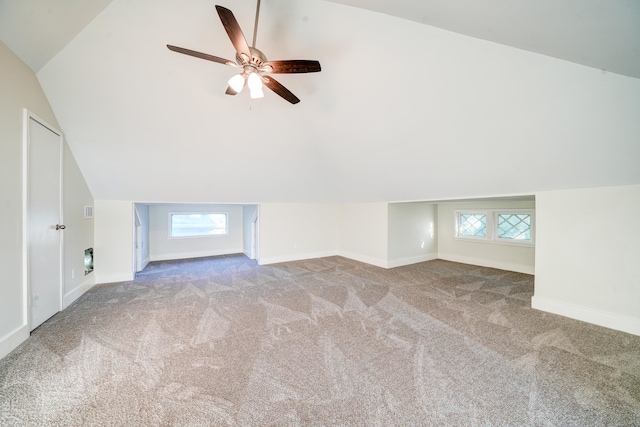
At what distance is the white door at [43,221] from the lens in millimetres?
2317

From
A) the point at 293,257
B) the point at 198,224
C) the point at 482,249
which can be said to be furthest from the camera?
the point at 198,224

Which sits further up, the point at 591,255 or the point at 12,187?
the point at 12,187

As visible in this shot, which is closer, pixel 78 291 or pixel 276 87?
pixel 276 87

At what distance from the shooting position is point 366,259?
5.67m

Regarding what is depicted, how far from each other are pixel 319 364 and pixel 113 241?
442 cm

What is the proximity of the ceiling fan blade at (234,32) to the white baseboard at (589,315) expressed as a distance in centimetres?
428

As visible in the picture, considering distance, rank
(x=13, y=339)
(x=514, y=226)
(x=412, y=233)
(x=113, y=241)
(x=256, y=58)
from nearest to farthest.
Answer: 1. (x=256, y=58)
2. (x=13, y=339)
3. (x=113, y=241)
4. (x=514, y=226)
5. (x=412, y=233)

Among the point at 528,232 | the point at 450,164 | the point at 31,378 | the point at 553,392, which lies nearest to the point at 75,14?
the point at 31,378

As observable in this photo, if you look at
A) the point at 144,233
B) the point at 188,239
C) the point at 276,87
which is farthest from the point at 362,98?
the point at 188,239

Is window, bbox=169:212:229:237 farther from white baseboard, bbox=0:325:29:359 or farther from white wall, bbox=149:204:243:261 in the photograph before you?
white baseboard, bbox=0:325:29:359

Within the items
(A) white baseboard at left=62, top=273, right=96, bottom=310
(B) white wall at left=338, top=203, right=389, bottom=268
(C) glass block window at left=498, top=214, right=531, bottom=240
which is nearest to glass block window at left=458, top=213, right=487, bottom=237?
(C) glass block window at left=498, top=214, right=531, bottom=240

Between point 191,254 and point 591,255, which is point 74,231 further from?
point 591,255

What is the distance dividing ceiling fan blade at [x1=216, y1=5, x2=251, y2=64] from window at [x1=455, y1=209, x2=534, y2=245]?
574cm

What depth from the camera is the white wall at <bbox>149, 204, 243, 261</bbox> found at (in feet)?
20.0
